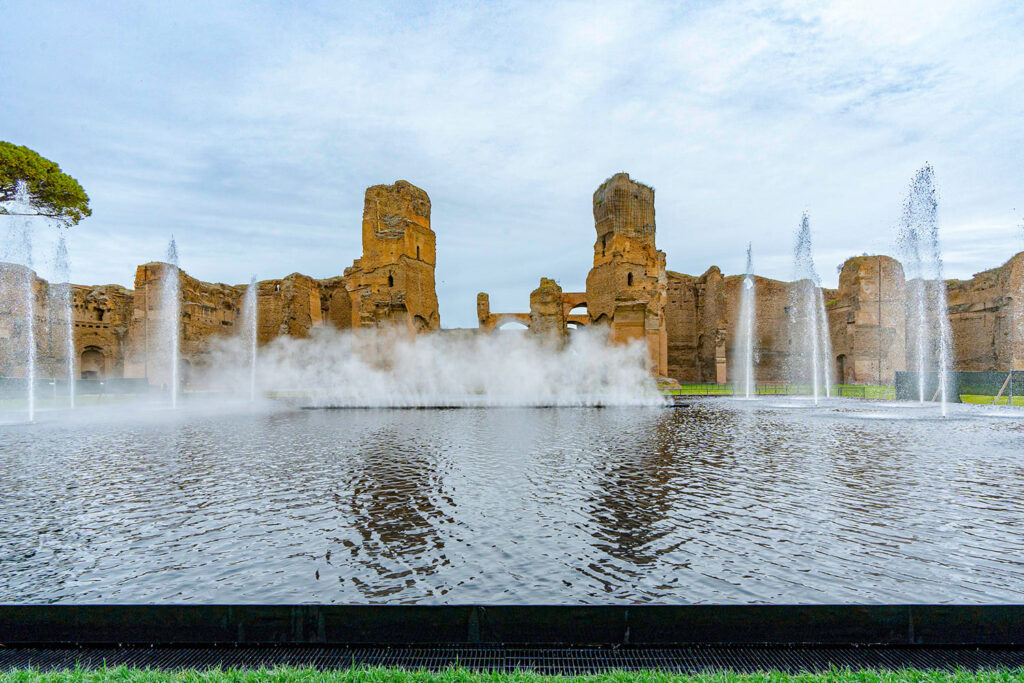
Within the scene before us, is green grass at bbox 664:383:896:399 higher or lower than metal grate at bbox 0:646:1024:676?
higher

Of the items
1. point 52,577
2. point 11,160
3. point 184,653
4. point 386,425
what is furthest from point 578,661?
point 11,160

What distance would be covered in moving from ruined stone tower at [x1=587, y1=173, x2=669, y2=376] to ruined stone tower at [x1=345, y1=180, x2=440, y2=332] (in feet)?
27.5

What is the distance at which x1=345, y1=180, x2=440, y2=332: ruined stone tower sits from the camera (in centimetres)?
2433

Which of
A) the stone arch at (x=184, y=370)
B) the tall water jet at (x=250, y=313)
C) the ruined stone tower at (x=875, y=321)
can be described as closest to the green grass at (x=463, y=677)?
the ruined stone tower at (x=875, y=321)

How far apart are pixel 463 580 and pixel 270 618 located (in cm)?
104

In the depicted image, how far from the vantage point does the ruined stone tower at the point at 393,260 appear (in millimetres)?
24328

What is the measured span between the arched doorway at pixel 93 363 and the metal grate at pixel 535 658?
3499cm

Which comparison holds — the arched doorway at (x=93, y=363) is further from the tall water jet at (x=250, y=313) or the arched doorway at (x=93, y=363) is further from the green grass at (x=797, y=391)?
the green grass at (x=797, y=391)

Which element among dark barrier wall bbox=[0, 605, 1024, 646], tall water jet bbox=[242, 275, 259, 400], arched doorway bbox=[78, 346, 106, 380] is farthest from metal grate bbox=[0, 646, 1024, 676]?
arched doorway bbox=[78, 346, 106, 380]

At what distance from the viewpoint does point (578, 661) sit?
2533mm

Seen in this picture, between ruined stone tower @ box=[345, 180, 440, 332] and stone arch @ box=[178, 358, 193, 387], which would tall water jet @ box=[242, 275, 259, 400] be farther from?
ruined stone tower @ box=[345, 180, 440, 332]

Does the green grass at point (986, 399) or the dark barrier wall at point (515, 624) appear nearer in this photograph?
the dark barrier wall at point (515, 624)

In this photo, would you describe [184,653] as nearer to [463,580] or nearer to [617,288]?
[463,580]

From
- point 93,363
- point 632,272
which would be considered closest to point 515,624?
point 632,272
